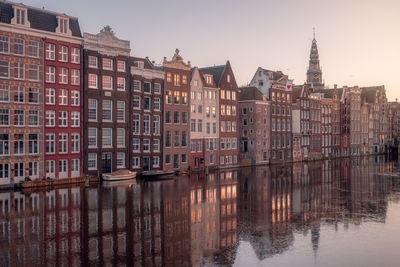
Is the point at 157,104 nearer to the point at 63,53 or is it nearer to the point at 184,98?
the point at 184,98

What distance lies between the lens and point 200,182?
62.3 m

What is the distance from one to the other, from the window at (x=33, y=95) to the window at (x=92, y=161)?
11440 mm

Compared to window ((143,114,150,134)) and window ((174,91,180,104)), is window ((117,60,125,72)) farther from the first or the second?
window ((174,91,180,104))

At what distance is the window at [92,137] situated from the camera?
62719 mm

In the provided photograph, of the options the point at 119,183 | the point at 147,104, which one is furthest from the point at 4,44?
the point at 147,104

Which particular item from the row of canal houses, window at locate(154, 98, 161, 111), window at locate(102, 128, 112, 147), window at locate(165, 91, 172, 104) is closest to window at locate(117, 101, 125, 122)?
the row of canal houses

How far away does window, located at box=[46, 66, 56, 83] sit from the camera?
58562 mm

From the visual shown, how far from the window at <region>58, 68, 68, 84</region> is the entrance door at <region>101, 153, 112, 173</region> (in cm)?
1295

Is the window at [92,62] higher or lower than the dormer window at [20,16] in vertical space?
lower

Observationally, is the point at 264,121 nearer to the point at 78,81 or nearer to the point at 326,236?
the point at 78,81

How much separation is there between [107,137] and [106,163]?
4175 millimetres

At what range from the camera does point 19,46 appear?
5547 centimetres

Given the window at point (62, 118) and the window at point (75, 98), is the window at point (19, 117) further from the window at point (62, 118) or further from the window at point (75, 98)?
the window at point (75, 98)

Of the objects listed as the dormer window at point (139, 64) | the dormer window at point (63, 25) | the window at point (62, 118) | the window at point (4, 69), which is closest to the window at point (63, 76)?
the window at point (62, 118)
